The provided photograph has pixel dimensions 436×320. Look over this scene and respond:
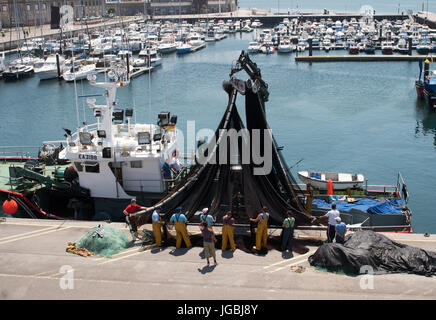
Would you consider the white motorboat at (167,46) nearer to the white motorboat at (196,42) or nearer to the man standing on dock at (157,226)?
the white motorboat at (196,42)

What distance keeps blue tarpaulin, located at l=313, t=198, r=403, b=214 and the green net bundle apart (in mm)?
7601

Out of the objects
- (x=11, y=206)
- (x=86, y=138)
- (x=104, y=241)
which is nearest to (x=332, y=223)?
(x=104, y=241)

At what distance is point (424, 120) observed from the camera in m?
44.9

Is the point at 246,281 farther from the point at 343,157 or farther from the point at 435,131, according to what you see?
the point at 435,131

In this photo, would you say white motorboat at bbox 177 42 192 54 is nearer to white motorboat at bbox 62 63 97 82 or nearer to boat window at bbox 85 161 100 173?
white motorboat at bbox 62 63 97 82

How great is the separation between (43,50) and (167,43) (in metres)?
22.5

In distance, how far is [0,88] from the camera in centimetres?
6481

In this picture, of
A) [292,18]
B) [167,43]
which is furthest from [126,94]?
[292,18]

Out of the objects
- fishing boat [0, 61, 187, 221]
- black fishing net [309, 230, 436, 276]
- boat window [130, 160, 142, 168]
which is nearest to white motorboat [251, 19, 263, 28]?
fishing boat [0, 61, 187, 221]

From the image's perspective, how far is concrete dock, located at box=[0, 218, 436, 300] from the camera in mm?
12039

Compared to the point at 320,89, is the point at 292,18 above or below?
above

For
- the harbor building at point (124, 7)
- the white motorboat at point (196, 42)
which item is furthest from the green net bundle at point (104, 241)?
the harbor building at point (124, 7)

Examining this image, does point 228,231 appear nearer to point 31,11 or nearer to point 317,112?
point 317,112

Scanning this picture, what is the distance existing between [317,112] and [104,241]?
3571 cm
